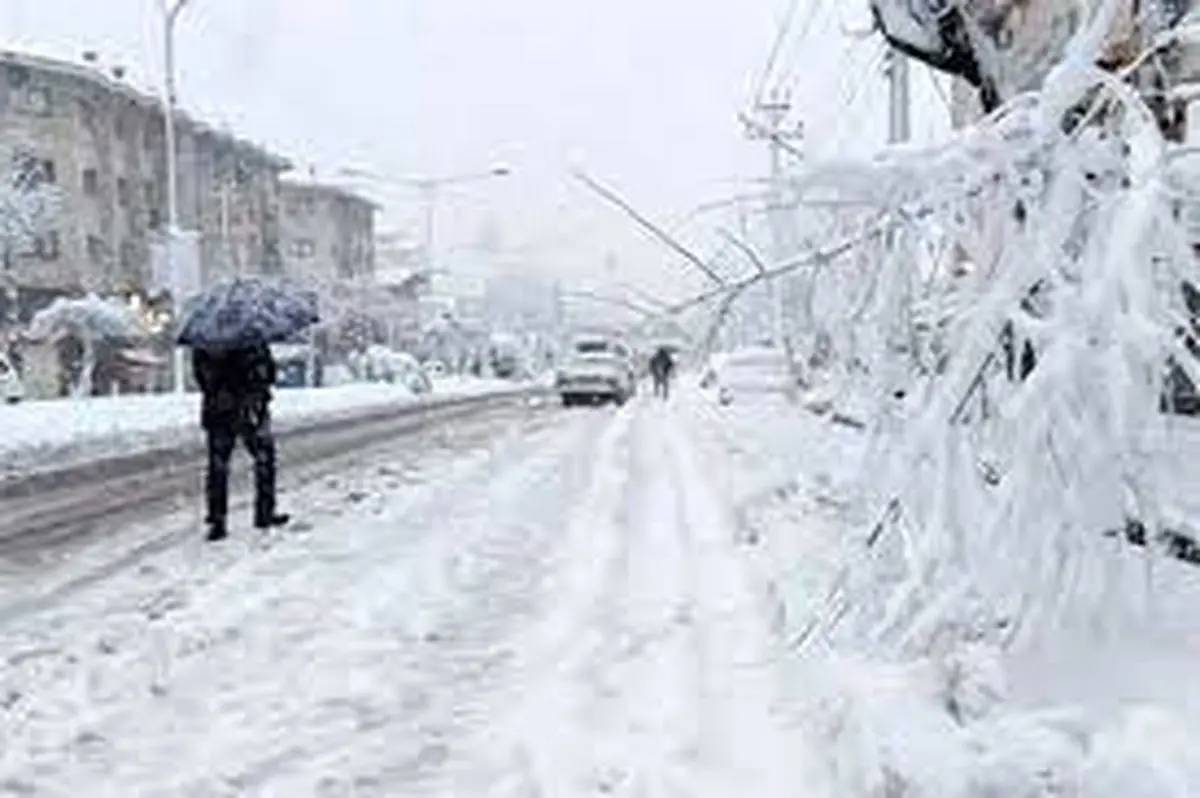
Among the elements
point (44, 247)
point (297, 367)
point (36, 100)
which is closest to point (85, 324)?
point (297, 367)

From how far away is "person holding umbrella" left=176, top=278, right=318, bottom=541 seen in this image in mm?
13602

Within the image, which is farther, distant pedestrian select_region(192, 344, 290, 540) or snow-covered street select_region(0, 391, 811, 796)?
distant pedestrian select_region(192, 344, 290, 540)

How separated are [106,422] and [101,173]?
124 feet

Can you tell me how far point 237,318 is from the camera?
13.6 metres

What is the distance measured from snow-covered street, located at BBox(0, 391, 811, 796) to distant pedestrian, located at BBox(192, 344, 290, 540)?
15.2 inches

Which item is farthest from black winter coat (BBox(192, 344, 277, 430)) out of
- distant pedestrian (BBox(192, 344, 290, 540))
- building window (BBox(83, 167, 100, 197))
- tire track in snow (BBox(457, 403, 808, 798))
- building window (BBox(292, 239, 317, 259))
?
building window (BBox(292, 239, 317, 259))

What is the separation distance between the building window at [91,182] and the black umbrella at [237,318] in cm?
5787

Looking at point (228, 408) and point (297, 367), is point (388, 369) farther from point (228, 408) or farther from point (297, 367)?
point (228, 408)

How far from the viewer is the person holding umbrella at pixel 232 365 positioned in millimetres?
13602

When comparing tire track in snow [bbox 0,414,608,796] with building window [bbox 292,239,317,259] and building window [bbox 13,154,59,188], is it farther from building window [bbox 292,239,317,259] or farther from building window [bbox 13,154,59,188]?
building window [bbox 292,239,317,259]

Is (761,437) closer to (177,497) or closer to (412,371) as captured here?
(177,497)

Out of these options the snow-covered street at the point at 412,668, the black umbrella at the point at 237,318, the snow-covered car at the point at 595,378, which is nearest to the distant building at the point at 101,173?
the snow-covered car at the point at 595,378

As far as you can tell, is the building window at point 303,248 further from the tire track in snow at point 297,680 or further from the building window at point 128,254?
the tire track in snow at point 297,680

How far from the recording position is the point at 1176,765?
15.5 ft
